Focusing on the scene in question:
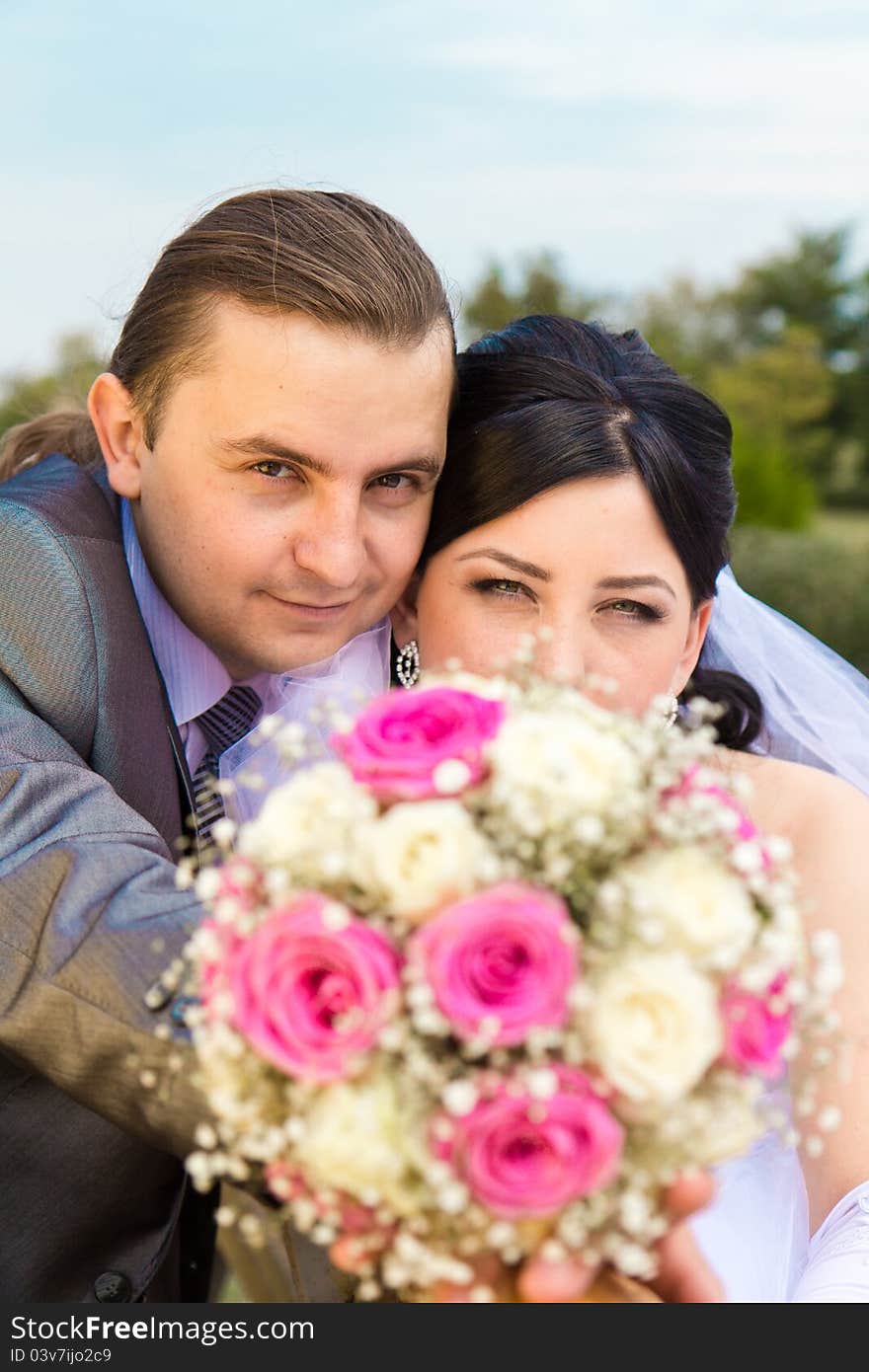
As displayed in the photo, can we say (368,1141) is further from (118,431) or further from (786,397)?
(786,397)

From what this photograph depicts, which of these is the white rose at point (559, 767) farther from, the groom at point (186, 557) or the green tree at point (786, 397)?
the green tree at point (786, 397)

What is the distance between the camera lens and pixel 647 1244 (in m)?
1.87

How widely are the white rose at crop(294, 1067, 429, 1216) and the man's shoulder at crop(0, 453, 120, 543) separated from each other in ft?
5.81

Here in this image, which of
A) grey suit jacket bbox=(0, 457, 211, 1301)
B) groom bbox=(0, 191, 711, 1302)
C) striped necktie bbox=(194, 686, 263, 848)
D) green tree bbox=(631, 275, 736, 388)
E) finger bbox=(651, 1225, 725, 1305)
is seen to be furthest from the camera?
green tree bbox=(631, 275, 736, 388)

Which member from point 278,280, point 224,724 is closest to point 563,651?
point 224,724

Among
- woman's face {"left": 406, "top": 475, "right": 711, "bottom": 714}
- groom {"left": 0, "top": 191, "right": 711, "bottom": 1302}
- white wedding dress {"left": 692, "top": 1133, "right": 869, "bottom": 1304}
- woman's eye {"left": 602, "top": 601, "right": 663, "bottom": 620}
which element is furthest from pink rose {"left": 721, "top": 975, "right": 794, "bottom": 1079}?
woman's eye {"left": 602, "top": 601, "right": 663, "bottom": 620}

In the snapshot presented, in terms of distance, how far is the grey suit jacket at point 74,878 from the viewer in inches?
87.9

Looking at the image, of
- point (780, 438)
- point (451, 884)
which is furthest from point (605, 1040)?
point (780, 438)

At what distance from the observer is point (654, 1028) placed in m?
1.54

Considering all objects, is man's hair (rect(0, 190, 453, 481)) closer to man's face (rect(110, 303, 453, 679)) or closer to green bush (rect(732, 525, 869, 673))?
man's face (rect(110, 303, 453, 679))

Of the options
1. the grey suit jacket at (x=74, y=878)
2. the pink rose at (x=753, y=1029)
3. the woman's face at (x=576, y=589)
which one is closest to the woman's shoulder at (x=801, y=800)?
the woman's face at (x=576, y=589)

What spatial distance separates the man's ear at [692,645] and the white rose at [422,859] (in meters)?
2.03

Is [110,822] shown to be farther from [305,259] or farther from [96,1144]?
[305,259]

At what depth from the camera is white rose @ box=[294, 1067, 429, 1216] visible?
1.55m
